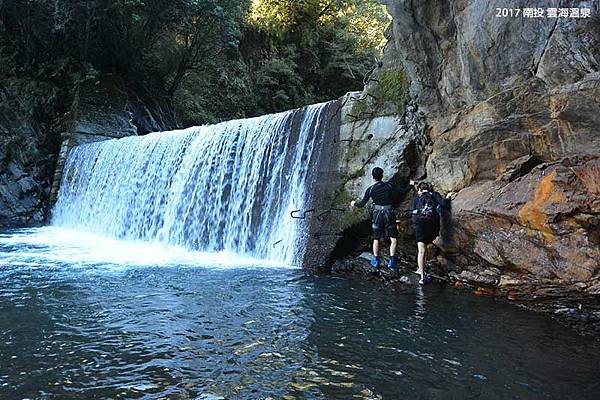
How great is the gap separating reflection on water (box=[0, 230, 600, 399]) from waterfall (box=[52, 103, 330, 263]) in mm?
2422

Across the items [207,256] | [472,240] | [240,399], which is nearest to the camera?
[240,399]

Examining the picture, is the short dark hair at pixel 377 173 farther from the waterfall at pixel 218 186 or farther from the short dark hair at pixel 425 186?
the waterfall at pixel 218 186

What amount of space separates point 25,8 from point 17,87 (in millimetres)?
2718

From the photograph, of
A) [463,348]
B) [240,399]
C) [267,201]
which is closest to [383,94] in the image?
[267,201]

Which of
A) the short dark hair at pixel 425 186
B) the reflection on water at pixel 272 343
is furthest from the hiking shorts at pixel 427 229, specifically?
the reflection on water at pixel 272 343

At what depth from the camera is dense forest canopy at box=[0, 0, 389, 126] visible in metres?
16.5

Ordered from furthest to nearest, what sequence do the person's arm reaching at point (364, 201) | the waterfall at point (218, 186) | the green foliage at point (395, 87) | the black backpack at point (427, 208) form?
the waterfall at point (218, 186) < the green foliage at point (395, 87) < the person's arm reaching at point (364, 201) < the black backpack at point (427, 208)

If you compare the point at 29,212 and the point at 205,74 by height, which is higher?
the point at 205,74

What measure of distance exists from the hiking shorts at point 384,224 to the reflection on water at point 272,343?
3.03ft

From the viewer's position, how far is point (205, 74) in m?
20.9

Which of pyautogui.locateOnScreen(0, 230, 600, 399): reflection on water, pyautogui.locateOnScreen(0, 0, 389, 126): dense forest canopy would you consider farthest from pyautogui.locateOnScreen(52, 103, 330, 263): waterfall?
pyautogui.locateOnScreen(0, 0, 389, 126): dense forest canopy

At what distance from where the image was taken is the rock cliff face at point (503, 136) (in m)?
5.13

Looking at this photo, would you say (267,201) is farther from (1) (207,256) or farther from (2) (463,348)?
(2) (463,348)

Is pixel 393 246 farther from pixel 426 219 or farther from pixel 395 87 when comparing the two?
pixel 395 87
